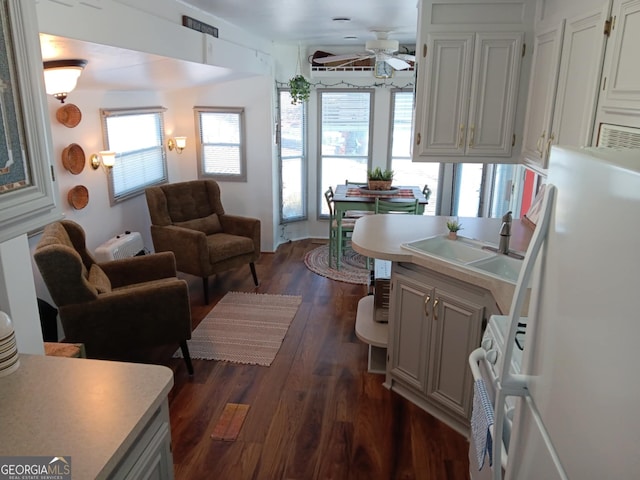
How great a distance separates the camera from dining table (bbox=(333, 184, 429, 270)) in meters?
5.16

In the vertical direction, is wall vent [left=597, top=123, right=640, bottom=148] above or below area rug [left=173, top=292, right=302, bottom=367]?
above

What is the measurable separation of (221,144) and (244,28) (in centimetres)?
157

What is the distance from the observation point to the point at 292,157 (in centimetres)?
638

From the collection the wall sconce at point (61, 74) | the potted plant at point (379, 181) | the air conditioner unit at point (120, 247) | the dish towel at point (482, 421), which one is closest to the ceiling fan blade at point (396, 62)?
the potted plant at point (379, 181)

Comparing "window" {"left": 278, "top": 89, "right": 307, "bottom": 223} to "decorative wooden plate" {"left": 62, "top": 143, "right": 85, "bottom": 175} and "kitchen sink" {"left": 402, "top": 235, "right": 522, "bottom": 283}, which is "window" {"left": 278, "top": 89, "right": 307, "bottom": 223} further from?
"kitchen sink" {"left": 402, "top": 235, "right": 522, "bottom": 283}

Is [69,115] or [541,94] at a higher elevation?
[541,94]

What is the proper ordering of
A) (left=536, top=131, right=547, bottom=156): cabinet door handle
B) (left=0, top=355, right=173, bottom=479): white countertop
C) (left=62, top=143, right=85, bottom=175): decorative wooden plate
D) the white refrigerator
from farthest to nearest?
(left=62, top=143, right=85, bottom=175): decorative wooden plate < (left=536, top=131, right=547, bottom=156): cabinet door handle < (left=0, top=355, right=173, bottom=479): white countertop < the white refrigerator

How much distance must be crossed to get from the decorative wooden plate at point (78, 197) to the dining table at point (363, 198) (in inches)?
95.1

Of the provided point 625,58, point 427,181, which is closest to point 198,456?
point 625,58

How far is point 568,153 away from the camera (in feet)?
3.04

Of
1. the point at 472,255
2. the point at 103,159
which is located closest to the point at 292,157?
the point at 103,159

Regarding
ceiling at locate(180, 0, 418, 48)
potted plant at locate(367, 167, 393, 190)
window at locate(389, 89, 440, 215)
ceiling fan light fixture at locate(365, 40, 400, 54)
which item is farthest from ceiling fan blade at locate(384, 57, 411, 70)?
window at locate(389, 89, 440, 215)

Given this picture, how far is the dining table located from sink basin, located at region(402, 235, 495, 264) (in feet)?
7.17

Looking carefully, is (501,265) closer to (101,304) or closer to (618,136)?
(618,136)
